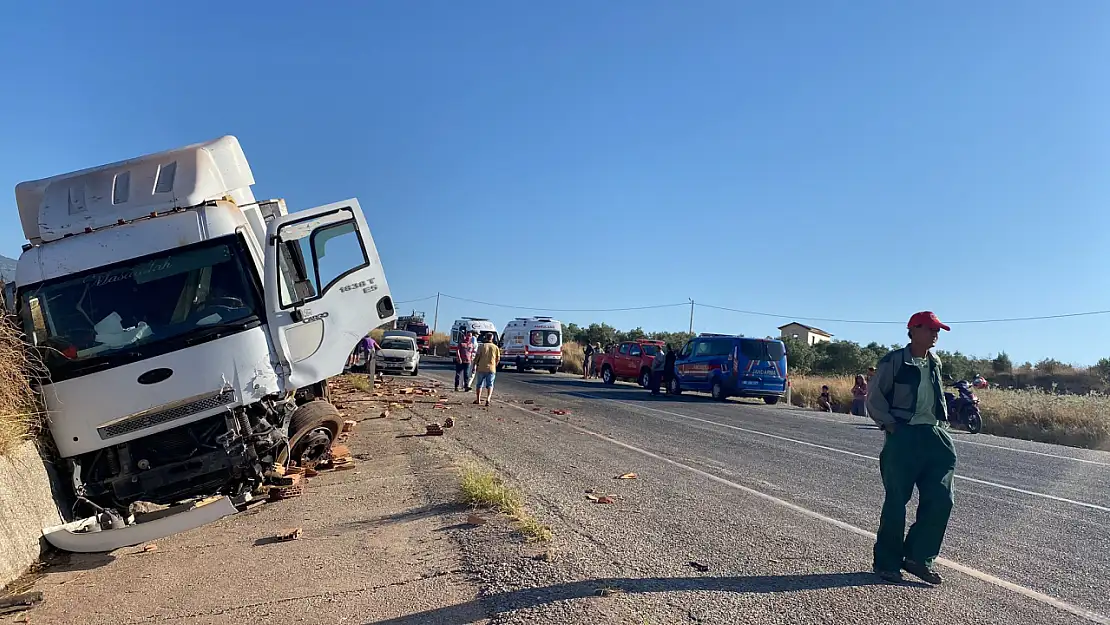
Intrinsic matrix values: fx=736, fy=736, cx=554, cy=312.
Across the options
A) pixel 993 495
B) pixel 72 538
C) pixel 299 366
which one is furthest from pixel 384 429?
pixel 993 495

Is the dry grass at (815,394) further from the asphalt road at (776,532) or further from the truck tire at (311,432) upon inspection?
the truck tire at (311,432)

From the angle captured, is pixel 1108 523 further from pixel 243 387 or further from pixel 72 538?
pixel 72 538

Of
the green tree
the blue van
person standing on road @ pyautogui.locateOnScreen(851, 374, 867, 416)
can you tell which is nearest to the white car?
the blue van

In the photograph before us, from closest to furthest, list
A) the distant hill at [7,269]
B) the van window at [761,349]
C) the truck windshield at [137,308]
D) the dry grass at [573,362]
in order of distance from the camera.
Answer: the truck windshield at [137,308] < the distant hill at [7,269] < the van window at [761,349] < the dry grass at [573,362]

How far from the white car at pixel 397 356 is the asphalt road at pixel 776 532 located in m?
16.0

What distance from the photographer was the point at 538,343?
35156mm

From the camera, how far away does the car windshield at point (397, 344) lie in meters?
28.3

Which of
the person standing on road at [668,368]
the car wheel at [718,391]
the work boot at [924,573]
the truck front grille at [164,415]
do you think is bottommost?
the work boot at [924,573]

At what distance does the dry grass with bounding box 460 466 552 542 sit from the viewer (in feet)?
18.1

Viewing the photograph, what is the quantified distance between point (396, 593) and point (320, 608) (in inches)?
17.8

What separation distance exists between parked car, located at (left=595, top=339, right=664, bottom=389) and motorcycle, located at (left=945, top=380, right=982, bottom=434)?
1086 cm

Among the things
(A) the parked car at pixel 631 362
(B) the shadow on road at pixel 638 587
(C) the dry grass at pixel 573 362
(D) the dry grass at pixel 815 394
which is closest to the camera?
(B) the shadow on road at pixel 638 587

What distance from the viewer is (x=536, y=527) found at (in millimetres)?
5555

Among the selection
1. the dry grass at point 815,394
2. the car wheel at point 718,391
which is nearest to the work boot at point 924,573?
the car wheel at point 718,391
